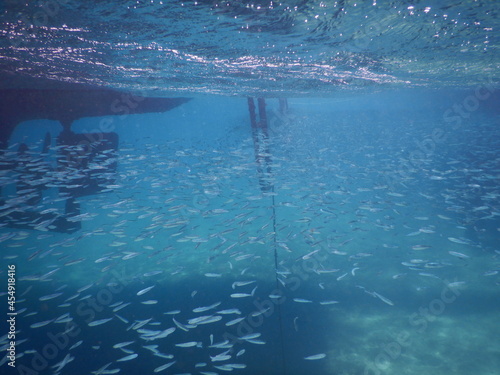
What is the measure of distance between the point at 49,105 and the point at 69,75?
1.97 m

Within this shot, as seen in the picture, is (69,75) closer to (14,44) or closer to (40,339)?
(14,44)

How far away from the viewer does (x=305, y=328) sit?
18.9 ft

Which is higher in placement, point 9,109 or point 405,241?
point 9,109

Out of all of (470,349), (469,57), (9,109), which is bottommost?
(470,349)

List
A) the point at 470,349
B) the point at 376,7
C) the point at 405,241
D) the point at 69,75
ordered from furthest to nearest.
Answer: the point at 69,75, the point at 405,241, the point at 376,7, the point at 470,349

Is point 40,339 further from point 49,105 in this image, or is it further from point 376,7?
point 49,105

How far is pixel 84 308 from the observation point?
21.7ft

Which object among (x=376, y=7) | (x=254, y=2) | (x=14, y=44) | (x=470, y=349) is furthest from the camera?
(x=14, y=44)

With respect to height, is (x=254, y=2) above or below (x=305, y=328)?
above

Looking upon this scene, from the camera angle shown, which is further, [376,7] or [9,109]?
[9,109]

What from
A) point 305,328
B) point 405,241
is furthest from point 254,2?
point 405,241

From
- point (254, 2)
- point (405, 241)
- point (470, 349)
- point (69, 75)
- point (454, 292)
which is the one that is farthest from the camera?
point (69, 75)

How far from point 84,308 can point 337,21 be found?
9886 mm

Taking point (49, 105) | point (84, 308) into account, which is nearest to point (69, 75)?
point (49, 105)
